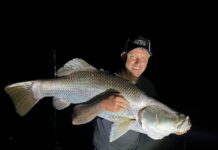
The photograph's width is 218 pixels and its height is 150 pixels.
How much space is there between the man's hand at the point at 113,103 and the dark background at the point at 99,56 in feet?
3.91

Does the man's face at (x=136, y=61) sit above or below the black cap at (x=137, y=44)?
below

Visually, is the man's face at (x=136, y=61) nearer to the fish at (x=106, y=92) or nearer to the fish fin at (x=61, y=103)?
the fish at (x=106, y=92)

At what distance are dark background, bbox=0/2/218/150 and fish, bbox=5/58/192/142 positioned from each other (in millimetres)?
988

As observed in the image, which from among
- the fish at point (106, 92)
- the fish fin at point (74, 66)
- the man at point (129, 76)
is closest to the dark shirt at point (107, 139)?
the man at point (129, 76)

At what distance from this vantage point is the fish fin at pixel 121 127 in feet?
11.4

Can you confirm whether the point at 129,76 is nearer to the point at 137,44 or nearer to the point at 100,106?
the point at 137,44

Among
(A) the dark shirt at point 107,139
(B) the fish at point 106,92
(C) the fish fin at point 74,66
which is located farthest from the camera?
(A) the dark shirt at point 107,139

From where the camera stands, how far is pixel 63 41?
55.1 feet

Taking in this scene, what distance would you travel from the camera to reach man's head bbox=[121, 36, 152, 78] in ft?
12.5

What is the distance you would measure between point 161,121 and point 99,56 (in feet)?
34.9

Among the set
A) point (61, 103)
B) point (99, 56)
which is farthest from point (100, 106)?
point (99, 56)

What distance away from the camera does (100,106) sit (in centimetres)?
335

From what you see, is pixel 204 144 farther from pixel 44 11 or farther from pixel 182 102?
pixel 44 11

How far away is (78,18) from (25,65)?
5846 mm
